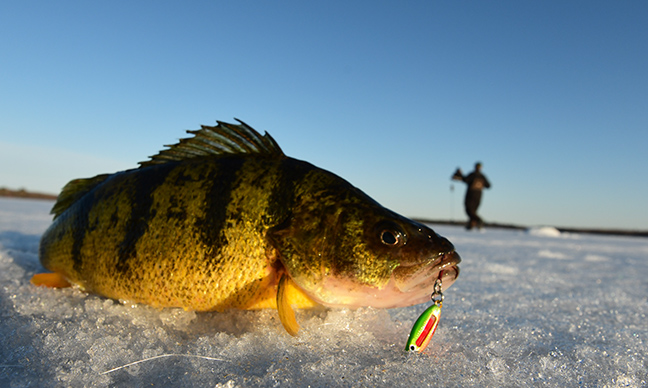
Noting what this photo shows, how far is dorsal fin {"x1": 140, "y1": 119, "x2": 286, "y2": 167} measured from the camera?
6.81ft

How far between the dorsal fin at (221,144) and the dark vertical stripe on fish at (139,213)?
0.16 meters

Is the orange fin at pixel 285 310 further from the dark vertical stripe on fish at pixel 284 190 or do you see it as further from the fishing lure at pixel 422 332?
the fishing lure at pixel 422 332

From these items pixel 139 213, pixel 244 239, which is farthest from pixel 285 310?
pixel 139 213

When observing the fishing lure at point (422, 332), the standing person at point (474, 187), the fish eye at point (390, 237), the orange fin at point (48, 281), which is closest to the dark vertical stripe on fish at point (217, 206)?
the fish eye at point (390, 237)

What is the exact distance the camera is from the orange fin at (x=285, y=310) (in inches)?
61.3

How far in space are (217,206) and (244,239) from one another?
0.72 feet

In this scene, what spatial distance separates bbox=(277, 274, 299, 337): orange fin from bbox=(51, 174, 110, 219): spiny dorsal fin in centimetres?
144

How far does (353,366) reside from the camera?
1336 mm

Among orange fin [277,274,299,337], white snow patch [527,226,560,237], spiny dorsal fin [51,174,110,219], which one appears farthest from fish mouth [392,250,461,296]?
white snow patch [527,226,560,237]

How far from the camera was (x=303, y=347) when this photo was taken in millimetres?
1483

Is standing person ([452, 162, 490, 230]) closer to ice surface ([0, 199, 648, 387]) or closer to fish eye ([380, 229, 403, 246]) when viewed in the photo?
ice surface ([0, 199, 648, 387])

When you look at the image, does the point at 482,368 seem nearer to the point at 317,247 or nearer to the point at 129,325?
the point at 317,247

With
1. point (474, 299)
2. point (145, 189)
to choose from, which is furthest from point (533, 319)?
point (145, 189)

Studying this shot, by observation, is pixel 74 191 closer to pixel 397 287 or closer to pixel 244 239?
pixel 244 239
